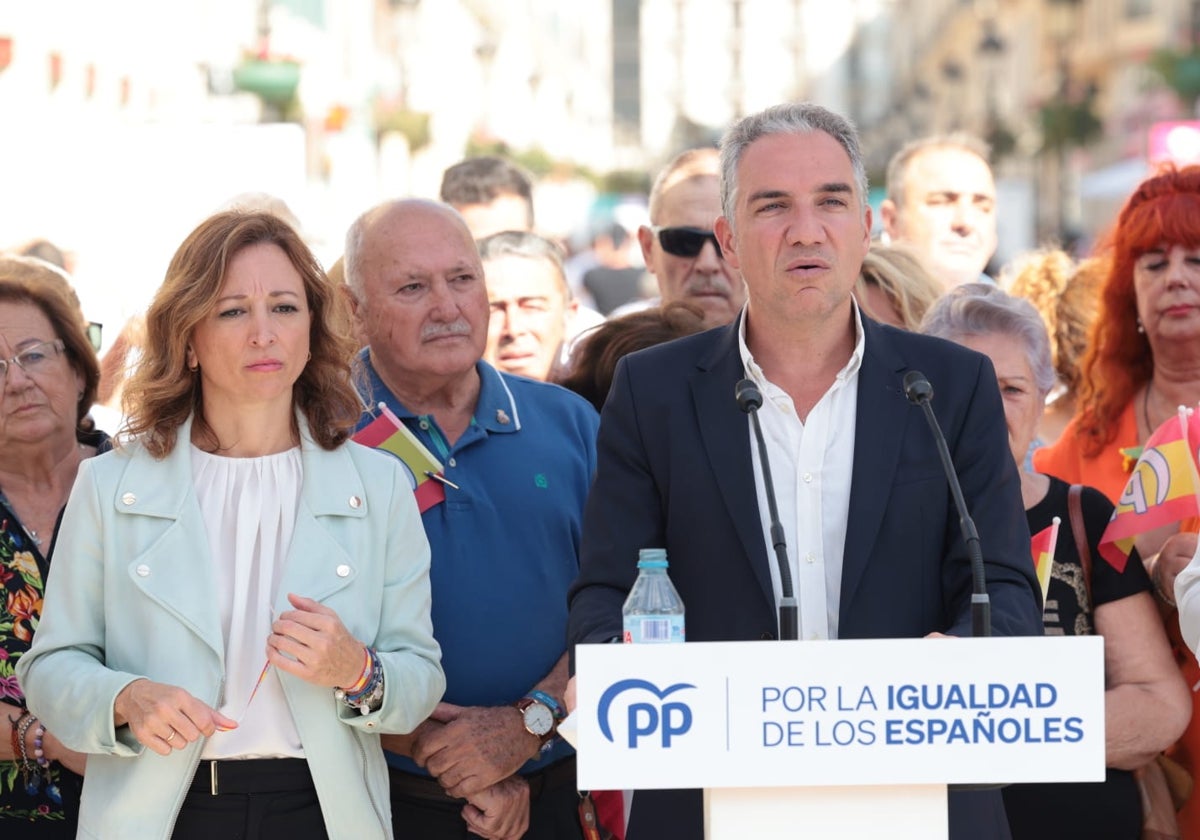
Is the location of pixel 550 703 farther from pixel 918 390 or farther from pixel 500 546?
pixel 918 390

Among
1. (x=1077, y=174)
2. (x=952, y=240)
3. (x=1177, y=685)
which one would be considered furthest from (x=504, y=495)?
(x=1077, y=174)

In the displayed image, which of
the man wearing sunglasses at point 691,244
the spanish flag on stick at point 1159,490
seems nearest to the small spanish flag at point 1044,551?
the spanish flag on stick at point 1159,490

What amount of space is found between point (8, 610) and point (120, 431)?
2.12ft

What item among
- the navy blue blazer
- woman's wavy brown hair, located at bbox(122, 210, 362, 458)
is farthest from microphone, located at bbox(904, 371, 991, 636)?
woman's wavy brown hair, located at bbox(122, 210, 362, 458)

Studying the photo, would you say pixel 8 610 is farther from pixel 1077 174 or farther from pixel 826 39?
pixel 826 39

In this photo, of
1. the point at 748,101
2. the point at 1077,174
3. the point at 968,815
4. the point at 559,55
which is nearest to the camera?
Answer: the point at 968,815

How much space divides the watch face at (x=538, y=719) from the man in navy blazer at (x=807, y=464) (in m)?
0.60

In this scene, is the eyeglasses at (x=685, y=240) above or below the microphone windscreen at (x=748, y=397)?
above

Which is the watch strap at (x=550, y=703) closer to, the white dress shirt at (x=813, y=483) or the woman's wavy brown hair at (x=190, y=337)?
the woman's wavy brown hair at (x=190, y=337)

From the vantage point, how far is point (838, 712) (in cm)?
224

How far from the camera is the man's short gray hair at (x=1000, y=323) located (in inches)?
153

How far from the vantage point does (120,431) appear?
3.20 metres

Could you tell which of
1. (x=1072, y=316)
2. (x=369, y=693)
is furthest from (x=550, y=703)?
(x=1072, y=316)

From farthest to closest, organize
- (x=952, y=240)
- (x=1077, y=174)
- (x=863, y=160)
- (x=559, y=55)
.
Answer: (x=559, y=55) < (x=1077, y=174) < (x=952, y=240) < (x=863, y=160)
